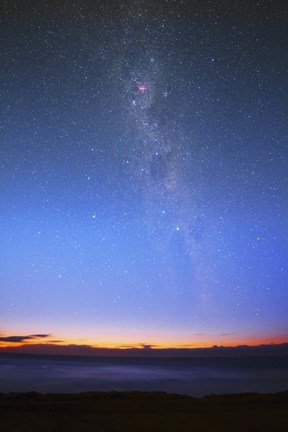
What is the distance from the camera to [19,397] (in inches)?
364

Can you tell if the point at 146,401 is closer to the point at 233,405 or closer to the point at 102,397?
the point at 102,397

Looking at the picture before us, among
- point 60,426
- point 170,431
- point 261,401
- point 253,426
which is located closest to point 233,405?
point 261,401

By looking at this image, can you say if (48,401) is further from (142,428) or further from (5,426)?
(142,428)

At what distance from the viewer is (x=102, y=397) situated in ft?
31.1

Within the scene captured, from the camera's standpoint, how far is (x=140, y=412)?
8.29 metres

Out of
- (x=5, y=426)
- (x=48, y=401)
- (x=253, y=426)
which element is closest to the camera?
(x=5, y=426)

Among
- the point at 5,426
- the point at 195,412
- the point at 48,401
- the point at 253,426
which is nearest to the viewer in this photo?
the point at 5,426

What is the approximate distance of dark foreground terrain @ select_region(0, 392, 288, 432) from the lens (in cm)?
732

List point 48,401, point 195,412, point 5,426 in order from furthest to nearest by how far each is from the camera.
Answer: point 48,401 → point 195,412 → point 5,426

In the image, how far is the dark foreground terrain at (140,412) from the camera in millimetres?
7320

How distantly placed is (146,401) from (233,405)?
2023mm

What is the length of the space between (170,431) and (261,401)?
11.2ft

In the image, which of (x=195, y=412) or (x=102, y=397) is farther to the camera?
(x=102, y=397)

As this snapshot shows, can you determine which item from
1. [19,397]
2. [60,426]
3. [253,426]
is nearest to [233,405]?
[253,426]
